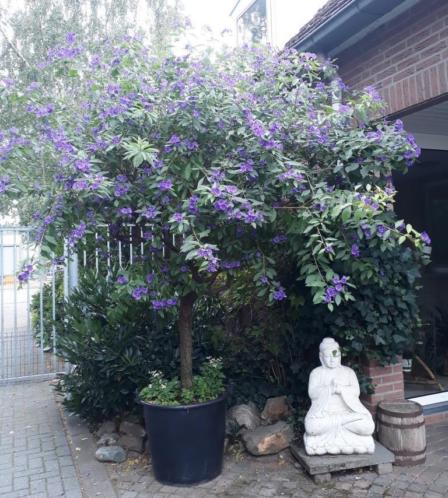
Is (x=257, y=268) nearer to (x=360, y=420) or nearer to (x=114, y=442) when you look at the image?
(x=360, y=420)

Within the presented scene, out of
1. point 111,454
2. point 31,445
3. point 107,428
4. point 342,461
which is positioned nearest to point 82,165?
point 111,454

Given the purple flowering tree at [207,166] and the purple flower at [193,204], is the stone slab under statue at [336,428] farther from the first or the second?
the purple flower at [193,204]

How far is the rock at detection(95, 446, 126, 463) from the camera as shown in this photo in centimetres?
407

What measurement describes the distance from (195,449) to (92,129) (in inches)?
92.1

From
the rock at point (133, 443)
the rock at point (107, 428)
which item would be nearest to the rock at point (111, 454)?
the rock at point (133, 443)

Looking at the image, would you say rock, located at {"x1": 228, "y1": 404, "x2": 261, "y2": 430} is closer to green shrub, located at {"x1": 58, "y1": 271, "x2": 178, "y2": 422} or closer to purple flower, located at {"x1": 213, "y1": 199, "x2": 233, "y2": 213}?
green shrub, located at {"x1": 58, "y1": 271, "x2": 178, "y2": 422}

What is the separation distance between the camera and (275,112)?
329 centimetres

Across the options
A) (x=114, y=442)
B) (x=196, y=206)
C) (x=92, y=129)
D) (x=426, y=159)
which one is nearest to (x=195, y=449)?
(x=114, y=442)

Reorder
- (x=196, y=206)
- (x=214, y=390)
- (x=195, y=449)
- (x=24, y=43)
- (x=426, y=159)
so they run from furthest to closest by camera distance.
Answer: (x=24, y=43), (x=426, y=159), (x=214, y=390), (x=195, y=449), (x=196, y=206)

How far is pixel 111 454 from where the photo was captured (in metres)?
4.09

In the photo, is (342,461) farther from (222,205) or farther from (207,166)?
(207,166)

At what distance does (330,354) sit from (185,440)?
4.09 ft

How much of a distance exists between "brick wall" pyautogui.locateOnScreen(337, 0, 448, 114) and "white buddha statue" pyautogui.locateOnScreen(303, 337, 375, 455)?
2.17m

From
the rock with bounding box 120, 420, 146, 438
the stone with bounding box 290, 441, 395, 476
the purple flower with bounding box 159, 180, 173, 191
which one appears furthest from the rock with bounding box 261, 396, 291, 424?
the purple flower with bounding box 159, 180, 173, 191
